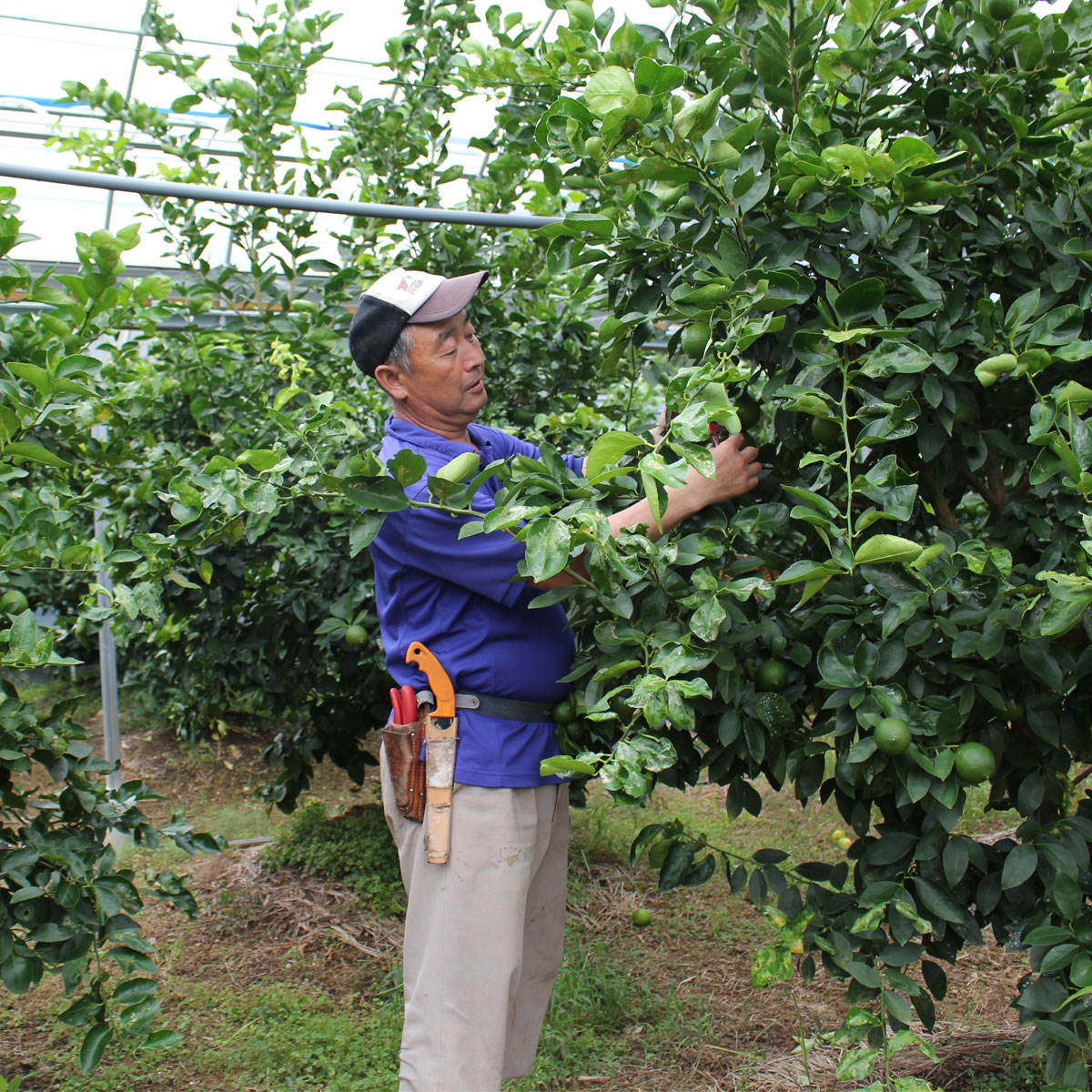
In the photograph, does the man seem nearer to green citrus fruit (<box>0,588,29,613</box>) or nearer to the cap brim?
the cap brim

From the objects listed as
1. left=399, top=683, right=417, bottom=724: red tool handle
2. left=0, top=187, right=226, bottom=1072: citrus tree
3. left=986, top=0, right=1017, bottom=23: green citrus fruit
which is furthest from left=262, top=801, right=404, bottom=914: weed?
left=986, top=0, right=1017, bottom=23: green citrus fruit

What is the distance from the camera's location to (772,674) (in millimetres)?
1562

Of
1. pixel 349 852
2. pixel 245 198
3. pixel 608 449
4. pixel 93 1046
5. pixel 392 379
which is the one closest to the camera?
pixel 608 449

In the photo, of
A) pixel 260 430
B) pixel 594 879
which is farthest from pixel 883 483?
pixel 594 879

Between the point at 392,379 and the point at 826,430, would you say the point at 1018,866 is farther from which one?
the point at 392,379

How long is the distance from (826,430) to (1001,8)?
0.68 meters

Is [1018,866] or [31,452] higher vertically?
[31,452]

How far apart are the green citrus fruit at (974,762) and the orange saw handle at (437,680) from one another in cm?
88

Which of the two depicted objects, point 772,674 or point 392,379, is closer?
point 772,674

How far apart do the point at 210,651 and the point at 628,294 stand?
6.73ft

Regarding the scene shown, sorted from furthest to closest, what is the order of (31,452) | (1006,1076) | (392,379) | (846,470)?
(1006,1076), (392,379), (31,452), (846,470)

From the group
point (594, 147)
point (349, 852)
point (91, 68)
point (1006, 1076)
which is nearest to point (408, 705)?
point (594, 147)

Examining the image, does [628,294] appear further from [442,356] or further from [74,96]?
[74,96]

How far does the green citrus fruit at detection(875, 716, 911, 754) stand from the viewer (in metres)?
1.37
